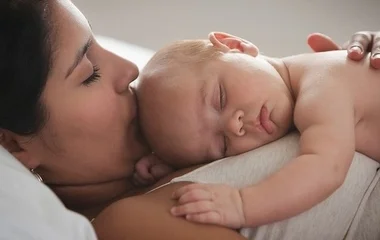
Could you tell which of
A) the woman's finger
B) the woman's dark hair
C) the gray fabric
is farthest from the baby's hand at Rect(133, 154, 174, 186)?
the woman's finger

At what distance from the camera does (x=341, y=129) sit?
2.97 feet

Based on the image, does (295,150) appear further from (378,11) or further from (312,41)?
(378,11)

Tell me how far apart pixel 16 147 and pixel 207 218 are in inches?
14.1

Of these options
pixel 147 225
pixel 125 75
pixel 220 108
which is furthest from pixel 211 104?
pixel 147 225

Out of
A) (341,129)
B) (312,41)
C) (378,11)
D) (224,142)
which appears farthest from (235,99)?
(378,11)

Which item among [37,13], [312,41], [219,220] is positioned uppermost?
[37,13]

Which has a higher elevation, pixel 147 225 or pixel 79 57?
pixel 79 57

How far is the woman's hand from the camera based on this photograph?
3.31ft

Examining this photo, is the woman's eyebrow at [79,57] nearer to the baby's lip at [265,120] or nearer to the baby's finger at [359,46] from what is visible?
the baby's lip at [265,120]

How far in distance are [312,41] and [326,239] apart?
46cm

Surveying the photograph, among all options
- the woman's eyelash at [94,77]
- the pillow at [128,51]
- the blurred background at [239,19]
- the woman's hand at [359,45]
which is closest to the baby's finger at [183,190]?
the woman's eyelash at [94,77]

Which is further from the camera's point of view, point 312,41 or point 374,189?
point 312,41

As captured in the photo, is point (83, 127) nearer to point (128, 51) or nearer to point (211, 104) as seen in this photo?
point (211, 104)

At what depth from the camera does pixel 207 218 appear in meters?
0.84
